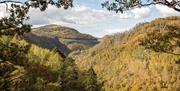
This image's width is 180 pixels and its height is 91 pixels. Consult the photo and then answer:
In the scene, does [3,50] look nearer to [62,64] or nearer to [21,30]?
[21,30]

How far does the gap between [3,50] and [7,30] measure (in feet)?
4.50

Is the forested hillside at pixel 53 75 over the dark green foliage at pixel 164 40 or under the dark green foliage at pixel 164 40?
under

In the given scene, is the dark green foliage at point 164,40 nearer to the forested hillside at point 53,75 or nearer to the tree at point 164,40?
the tree at point 164,40

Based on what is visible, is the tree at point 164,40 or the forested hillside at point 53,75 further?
the forested hillside at point 53,75

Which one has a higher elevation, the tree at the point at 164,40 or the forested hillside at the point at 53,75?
the tree at the point at 164,40

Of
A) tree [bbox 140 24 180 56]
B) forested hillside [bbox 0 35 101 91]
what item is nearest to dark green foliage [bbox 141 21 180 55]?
tree [bbox 140 24 180 56]

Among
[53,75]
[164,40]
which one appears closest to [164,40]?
[164,40]

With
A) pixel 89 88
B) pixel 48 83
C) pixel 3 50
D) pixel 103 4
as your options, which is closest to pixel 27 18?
pixel 3 50

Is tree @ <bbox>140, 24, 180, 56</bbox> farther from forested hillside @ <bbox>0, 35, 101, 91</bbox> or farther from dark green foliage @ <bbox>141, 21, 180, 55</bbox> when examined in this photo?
forested hillside @ <bbox>0, 35, 101, 91</bbox>

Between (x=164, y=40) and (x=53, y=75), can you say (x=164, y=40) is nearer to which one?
(x=164, y=40)

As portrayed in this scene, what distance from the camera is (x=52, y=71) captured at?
355ft

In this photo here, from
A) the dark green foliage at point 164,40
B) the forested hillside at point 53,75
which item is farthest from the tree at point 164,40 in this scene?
the forested hillside at point 53,75

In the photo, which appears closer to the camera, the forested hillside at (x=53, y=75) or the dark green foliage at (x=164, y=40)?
the dark green foliage at (x=164, y=40)

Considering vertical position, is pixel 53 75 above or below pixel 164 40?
below
